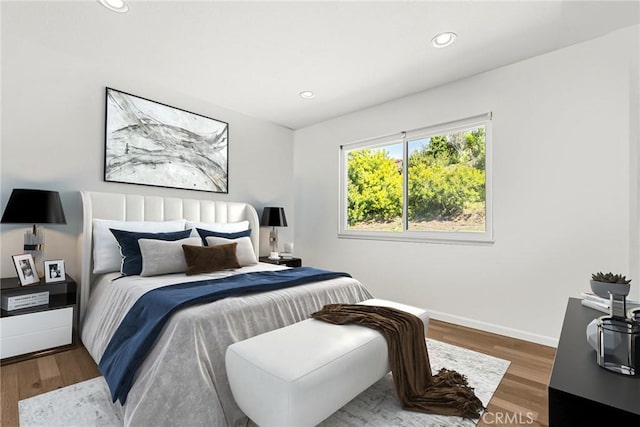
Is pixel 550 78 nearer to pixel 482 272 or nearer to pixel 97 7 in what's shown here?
pixel 482 272

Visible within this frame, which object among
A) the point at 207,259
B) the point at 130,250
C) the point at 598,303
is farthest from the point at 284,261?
the point at 598,303

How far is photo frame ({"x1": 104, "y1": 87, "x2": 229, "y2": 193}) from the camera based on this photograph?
3055 mm

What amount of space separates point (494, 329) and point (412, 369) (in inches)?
64.3

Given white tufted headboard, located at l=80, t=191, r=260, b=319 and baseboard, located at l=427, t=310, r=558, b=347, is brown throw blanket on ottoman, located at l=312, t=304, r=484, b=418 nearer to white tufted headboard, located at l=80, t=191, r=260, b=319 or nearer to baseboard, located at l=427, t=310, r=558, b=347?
baseboard, located at l=427, t=310, r=558, b=347

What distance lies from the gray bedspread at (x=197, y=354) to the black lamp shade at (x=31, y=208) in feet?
2.97

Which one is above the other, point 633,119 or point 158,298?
point 633,119

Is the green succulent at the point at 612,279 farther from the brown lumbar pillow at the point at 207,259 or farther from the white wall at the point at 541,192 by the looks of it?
the brown lumbar pillow at the point at 207,259

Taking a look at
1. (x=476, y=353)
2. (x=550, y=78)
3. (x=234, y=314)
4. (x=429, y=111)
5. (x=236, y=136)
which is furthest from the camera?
(x=236, y=136)

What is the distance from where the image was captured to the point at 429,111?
3.44 m

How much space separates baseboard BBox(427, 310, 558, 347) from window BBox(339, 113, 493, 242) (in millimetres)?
824

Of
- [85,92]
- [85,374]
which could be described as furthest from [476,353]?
[85,92]

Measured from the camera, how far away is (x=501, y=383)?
2.05 meters

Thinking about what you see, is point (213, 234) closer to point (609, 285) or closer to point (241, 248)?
point (241, 248)

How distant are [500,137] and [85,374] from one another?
3912 millimetres
